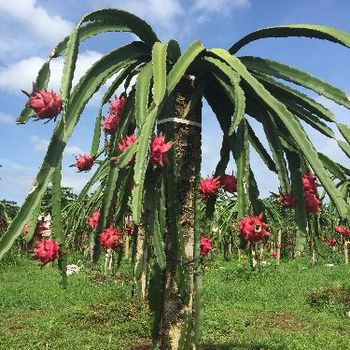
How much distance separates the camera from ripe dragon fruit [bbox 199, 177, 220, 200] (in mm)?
3506

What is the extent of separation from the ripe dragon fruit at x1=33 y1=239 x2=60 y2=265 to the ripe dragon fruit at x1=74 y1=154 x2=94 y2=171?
32.8 inches

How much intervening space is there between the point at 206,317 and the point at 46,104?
7.32 meters

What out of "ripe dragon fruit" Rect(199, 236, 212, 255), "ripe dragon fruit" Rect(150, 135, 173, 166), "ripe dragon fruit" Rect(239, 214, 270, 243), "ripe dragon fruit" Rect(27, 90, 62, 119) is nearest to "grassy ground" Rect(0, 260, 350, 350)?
"ripe dragon fruit" Rect(199, 236, 212, 255)

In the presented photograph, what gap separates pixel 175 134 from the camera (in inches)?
141

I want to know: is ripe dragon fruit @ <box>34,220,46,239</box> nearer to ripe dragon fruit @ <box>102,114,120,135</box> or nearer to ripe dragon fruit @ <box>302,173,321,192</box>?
ripe dragon fruit @ <box>102,114,120,135</box>

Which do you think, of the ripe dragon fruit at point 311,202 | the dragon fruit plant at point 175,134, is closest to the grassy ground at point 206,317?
the dragon fruit plant at point 175,134

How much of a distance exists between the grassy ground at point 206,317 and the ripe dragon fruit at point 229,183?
337cm

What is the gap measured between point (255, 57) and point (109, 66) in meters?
1.06

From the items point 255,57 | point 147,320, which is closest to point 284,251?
point 147,320

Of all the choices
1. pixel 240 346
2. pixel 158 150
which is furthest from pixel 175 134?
pixel 240 346

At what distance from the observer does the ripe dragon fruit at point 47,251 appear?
294 centimetres

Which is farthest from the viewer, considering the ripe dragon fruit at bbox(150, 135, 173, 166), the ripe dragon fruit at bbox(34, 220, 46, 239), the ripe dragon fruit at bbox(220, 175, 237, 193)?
the ripe dragon fruit at bbox(220, 175, 237, 193)

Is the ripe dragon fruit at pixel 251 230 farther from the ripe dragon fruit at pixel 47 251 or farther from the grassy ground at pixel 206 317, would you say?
the grassy ground at pixel 206 317

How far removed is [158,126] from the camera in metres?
3.63
